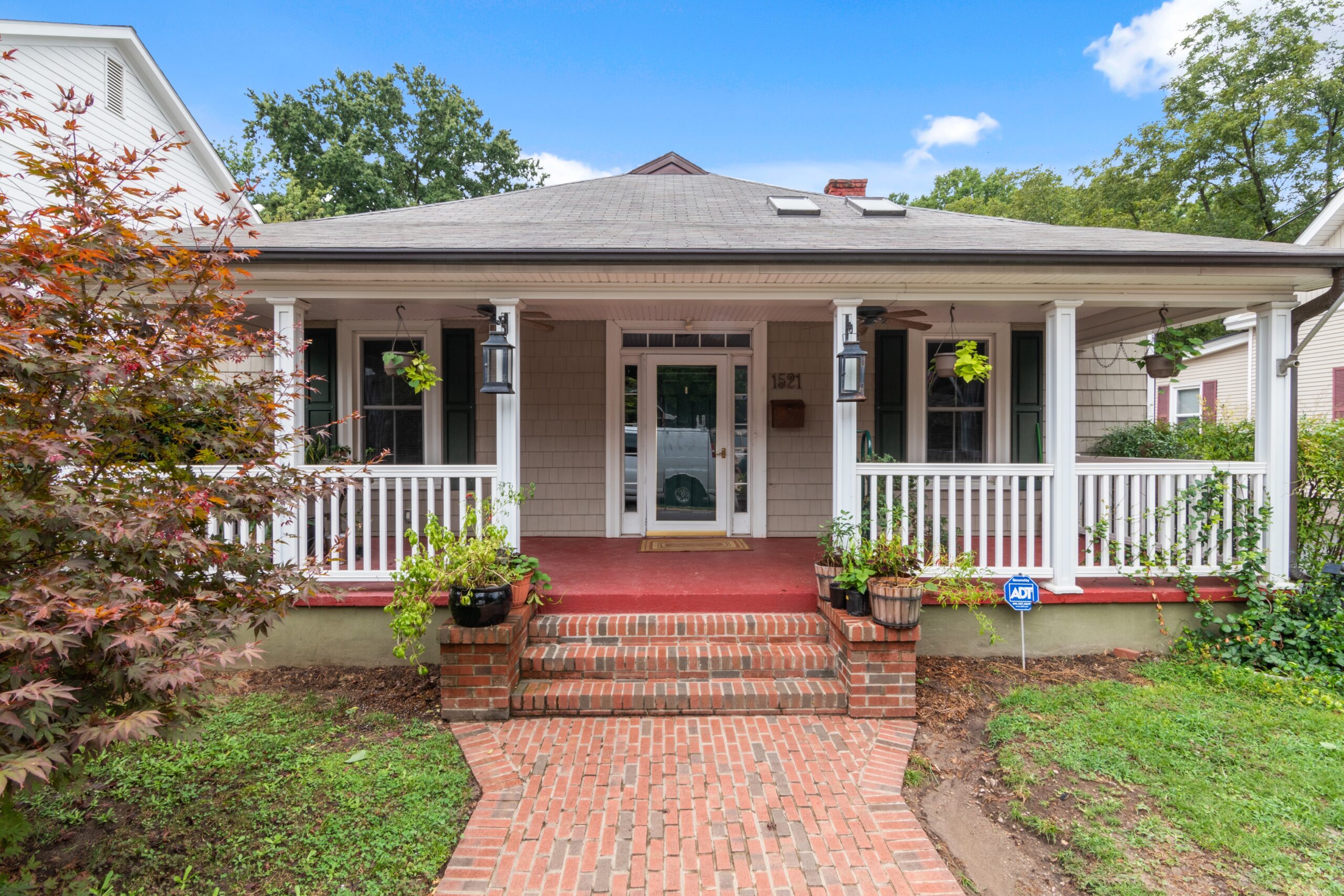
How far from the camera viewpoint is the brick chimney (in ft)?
26.6

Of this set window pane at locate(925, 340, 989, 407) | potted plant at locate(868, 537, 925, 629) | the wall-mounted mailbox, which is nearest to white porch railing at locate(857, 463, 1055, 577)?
potted plant at locate(868, 537, 925, 629)

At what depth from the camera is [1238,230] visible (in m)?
16.9

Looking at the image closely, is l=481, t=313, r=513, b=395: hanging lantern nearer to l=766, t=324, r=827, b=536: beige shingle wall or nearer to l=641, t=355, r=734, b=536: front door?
l=641, t=355, r=734, b=536: front door

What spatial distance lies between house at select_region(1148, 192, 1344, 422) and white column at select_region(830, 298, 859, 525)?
7391 millimetres

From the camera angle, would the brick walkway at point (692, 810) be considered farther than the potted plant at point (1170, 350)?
No

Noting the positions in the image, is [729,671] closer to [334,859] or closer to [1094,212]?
[334,859]

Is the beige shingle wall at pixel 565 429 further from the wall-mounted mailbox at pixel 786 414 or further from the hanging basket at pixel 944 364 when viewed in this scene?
the hanging basket at pixel 944 364

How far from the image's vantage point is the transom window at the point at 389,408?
6.05m

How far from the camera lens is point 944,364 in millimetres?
5371

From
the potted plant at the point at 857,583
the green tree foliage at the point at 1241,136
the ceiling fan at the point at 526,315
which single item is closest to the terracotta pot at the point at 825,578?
the potted plant at the point at 857,583

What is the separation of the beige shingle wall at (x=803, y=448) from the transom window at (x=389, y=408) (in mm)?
3512

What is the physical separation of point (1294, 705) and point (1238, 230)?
1956 cm

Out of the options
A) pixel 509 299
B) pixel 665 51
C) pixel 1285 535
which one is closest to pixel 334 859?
pixel 509 299

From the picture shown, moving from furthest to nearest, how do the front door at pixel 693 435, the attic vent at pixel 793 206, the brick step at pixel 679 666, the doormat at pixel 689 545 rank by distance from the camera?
1. the front door at pixel 693 435
2. the attic vent at pixel 793 206
3. the doormat at pixel 689 545
4. the brick step at pixel 679 666
